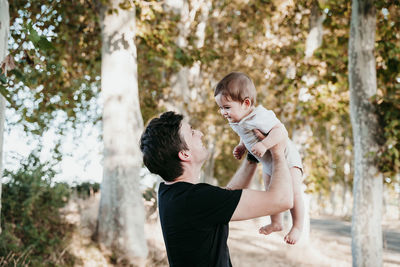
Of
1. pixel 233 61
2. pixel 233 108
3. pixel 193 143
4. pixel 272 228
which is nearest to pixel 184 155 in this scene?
pixel 193 143

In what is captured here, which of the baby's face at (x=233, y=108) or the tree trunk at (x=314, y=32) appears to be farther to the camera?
the tree trunk at (x=314, y=32)

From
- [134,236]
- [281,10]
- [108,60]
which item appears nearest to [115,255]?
[134,236]

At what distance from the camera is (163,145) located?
7.94 ft

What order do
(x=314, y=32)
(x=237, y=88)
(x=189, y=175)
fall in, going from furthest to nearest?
(x=314, y=32), (x=237, y=88), (x=189, y=175)

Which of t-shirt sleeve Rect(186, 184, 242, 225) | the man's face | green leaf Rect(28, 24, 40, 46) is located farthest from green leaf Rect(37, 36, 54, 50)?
t-shirt sleeve Rect(186, 184, 242, 225)

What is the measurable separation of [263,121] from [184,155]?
61 cm

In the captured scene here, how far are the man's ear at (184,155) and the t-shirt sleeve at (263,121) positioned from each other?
549 mm

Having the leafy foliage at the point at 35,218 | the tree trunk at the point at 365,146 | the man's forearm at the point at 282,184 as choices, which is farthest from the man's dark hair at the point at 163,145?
the leafy foliage at the point at 35,218

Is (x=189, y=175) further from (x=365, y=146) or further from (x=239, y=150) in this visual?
(x=365, y=146)

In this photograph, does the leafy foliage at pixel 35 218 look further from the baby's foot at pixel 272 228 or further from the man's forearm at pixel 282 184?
the man's forearm at pixel 282 184

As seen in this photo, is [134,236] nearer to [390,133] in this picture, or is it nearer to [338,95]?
[390,133]

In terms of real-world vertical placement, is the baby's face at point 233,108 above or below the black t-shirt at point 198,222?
above

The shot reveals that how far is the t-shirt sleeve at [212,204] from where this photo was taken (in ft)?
7.59

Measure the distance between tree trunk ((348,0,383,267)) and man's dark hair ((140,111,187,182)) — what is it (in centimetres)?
589
